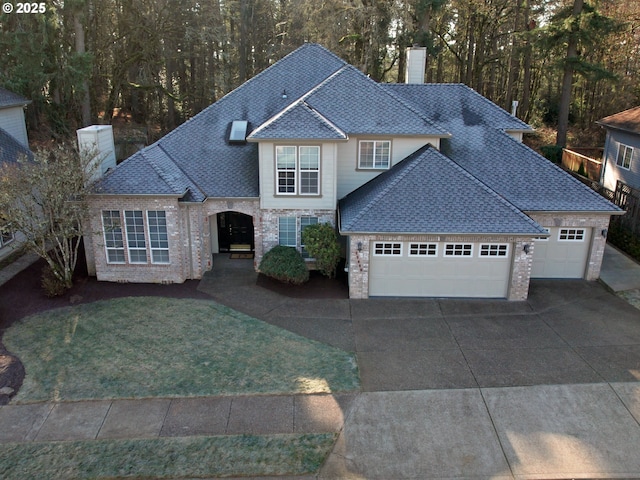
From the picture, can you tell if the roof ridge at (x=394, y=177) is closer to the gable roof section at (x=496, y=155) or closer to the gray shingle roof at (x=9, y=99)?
the gable roof section at (x=496, y=155)

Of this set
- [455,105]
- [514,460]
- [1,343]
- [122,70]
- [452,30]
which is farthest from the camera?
[452,30]

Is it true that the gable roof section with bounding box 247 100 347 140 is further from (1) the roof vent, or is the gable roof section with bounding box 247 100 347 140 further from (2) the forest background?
(2) the forest background

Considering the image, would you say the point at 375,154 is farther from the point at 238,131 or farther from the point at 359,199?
the point at 238,131

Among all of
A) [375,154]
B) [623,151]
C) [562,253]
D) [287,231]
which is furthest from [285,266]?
[623,151]

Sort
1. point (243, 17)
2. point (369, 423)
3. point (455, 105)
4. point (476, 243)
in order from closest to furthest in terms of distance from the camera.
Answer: point (369, 423)
point (476, 243)
point (455, 105)
point (243, 17)

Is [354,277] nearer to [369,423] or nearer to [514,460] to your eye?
[369,423]

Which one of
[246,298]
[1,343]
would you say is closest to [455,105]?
[246,298]

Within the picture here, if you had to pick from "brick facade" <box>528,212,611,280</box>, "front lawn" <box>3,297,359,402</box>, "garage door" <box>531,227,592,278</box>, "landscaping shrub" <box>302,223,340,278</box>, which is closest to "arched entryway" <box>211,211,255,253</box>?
"landscaping shrub" <box>302,223,340,278</box>
